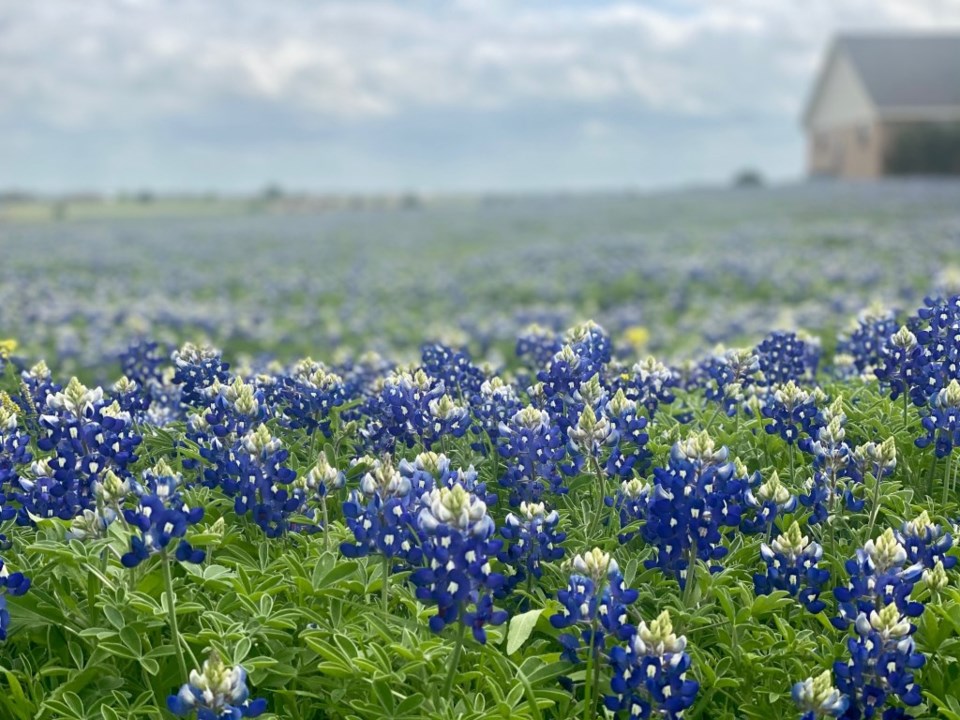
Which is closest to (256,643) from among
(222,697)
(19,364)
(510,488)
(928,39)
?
(222,697)

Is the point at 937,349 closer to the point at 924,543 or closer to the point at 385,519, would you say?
the point at 924,543

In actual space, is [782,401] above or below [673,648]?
above

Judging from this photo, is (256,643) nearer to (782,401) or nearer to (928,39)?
(782,401)

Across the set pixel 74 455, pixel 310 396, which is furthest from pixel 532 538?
pixel 74 455

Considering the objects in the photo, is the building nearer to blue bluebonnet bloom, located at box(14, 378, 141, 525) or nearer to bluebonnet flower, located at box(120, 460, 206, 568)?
blue bluebonnet bloom, located at box(14, 378, 141, 525)

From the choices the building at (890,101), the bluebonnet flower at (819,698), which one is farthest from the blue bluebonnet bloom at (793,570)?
the building at (890,101)

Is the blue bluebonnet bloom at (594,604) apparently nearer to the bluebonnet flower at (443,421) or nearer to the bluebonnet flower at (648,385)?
the bluebonnet flower at (443,421)

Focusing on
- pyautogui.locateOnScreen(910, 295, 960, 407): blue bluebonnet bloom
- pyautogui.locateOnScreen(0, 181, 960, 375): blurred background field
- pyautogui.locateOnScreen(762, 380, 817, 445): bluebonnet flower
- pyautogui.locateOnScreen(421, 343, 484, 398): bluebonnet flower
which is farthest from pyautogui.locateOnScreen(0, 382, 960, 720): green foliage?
pyautogui.locateOnScreen(0, 181, 960, 375): blurred background field
